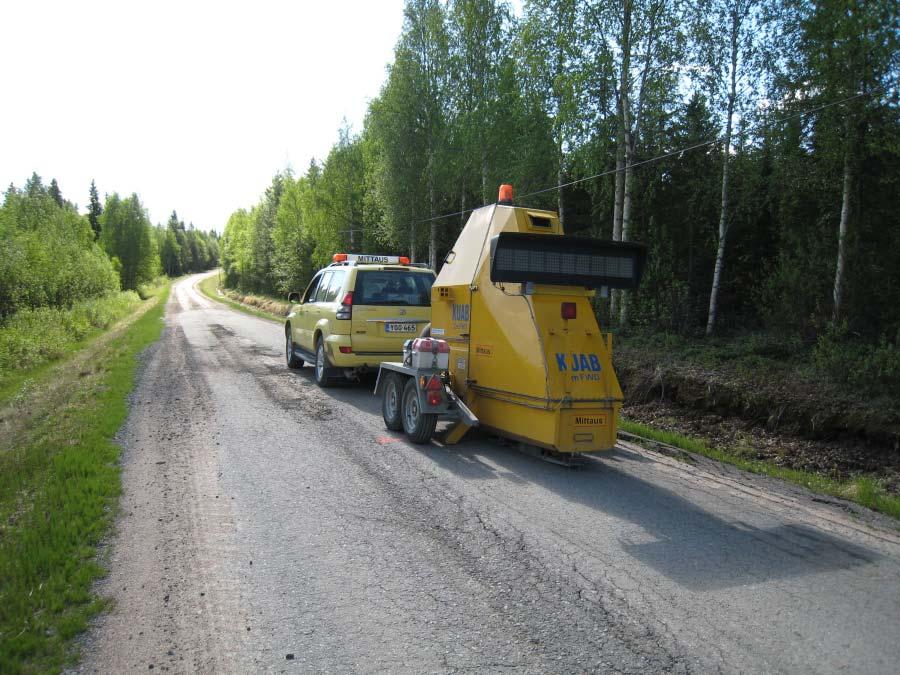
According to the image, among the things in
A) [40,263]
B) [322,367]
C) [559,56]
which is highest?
[559,56]

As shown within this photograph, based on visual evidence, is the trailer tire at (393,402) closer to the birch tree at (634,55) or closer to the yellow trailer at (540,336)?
the yellow trailer at (540,336)

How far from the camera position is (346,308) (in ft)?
34.5

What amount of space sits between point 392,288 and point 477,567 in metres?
7.31

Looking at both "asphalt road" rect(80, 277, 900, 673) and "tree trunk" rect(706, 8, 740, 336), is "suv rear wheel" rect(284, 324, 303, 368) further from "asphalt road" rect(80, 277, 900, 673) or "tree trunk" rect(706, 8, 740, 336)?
"tree trunk" rect(706, 8, 740, 336)

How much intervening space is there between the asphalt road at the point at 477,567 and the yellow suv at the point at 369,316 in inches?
142

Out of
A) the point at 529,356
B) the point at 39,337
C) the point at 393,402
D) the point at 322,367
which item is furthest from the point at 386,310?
the point at 39,337

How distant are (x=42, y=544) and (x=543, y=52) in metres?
15.7

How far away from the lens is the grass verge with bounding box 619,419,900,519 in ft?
18.8

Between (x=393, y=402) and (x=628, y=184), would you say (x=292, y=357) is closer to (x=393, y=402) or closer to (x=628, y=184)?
(x=393, y=402)

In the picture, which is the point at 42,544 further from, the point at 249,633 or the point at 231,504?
the point at 249,633

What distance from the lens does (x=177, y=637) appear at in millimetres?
3217

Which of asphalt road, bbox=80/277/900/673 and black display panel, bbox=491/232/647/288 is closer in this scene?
asphalt road, bbox=80/277/900/673

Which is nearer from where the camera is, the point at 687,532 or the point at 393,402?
the point at 687,532

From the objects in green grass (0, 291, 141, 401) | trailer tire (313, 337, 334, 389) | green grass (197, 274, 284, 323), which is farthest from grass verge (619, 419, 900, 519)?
green grass (197, 274, 284, 323)
